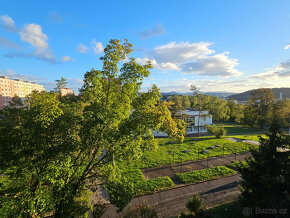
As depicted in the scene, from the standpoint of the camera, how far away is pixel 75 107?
656 cm

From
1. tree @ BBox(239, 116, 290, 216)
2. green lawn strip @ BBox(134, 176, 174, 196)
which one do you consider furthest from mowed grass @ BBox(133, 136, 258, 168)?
tree @ BBox(239, 116, 290, 216)

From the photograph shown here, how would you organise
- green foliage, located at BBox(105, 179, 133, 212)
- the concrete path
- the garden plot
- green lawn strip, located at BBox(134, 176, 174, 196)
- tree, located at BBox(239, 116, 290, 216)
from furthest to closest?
the garden plot, green lawn strip, located at BBox(134, 176, 174, 196), the concrete path, tree, located at BBox(239, 116, 290, 216), green foliage, located at BBox(105, 179, 133, 212)

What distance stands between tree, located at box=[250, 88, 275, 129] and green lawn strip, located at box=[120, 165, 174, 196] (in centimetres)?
4260

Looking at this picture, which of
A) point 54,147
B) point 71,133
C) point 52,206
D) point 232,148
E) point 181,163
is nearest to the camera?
point 52,206

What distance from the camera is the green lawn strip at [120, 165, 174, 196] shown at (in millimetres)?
11774

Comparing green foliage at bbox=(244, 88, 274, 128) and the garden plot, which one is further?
green foliage at bbox=(244, 88, 274, 128)

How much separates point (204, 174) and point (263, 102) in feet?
135

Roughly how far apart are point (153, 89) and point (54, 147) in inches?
192

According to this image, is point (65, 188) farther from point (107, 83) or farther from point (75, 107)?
point (107, 83)

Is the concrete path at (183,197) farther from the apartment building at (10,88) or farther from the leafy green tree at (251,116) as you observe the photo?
the apartment building at (10,88)

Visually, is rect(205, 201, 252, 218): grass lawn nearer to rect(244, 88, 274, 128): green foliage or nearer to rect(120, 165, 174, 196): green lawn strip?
rect(120, 165, 174, 196): green lawn strip

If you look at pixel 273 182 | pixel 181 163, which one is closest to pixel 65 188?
pixel 273 182

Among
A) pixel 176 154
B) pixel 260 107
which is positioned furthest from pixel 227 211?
pixel 260 107

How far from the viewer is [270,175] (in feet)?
24.2
